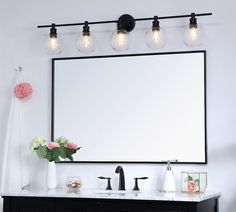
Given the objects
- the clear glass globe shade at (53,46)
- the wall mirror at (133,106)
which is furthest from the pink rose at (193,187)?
the clear glass globe shade at (53,46)

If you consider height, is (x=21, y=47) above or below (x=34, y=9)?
below

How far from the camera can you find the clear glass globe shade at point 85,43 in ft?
13.4

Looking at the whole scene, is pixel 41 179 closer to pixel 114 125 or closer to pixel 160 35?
pixel 114 125

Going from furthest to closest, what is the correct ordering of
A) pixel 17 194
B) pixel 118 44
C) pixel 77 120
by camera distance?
pixel 77 120 → pixel 118 44 → pixel 17 194

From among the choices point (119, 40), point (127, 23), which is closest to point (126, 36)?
point (119, 40)

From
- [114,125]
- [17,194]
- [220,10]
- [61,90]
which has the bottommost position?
[17,194]

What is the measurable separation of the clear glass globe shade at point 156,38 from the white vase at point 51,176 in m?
1.10

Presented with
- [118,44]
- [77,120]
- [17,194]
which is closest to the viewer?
[17,194]

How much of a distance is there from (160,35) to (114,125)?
29.1 inches

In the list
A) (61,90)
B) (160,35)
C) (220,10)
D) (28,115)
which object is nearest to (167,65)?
(160,35)

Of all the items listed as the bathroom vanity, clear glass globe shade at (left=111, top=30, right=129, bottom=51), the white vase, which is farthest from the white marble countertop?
clear glass globe shade at (left=111, top=30, right=129, bottom=51)

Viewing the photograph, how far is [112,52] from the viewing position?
4234 mm

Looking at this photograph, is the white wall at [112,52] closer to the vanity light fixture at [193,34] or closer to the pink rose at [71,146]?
the vanity light fixture at [193,34]

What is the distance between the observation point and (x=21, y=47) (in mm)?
4441
